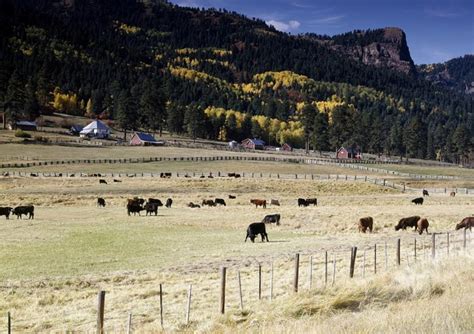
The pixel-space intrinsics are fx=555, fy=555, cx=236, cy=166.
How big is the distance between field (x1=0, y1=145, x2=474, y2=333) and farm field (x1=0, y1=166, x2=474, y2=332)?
2.5 inches

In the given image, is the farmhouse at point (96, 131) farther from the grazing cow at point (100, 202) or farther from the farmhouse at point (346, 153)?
the grazing cow at point (100, 202)

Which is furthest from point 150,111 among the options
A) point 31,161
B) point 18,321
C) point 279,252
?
point 18,321

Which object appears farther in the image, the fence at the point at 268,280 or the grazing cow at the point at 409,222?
the grazing cow at the point at 409,222

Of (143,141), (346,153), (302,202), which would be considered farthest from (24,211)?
(346,153)

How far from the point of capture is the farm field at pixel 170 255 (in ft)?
52.6

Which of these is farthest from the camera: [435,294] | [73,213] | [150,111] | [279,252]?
[150,111]

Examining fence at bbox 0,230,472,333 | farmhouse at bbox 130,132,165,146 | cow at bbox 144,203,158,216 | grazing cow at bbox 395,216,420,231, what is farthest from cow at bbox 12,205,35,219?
farmhouse at bbox 130,132,165,146

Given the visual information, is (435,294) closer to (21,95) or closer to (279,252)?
(279,252)

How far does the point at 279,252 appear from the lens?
92.7 ft

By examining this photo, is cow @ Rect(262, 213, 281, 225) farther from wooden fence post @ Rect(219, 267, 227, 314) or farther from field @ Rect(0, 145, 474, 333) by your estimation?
wooden fence post @ Rect(219, 267, 227, 314)

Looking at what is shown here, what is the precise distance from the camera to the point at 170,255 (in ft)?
91.9

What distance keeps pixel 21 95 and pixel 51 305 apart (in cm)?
12986

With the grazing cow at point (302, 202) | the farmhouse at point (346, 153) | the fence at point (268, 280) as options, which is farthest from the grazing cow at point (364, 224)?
the farmhouse at point (346, 153)

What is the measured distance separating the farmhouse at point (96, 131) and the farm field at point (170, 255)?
86.1 m
